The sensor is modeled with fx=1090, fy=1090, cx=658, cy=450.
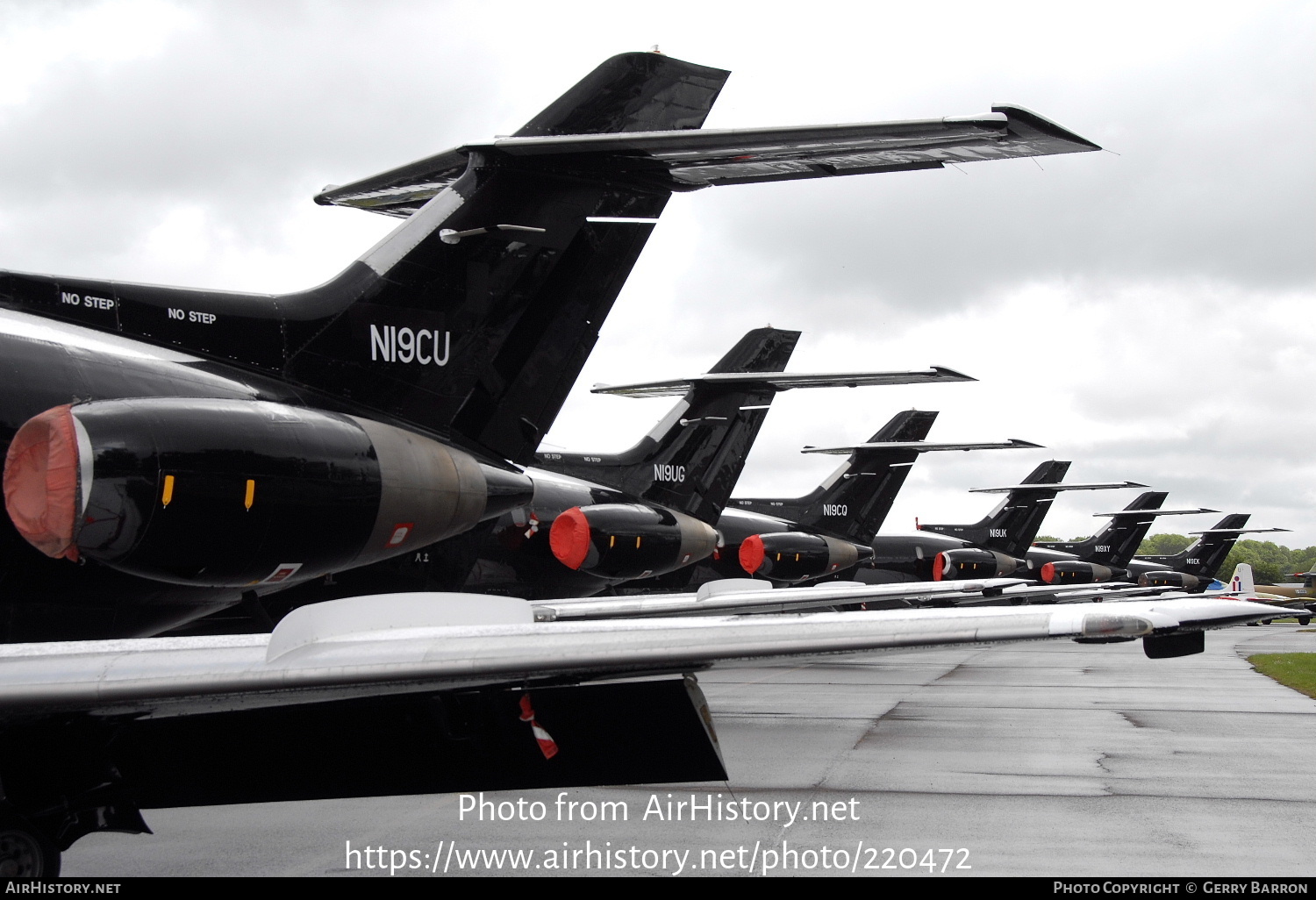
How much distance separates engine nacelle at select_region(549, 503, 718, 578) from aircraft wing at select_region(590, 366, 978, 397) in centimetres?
351

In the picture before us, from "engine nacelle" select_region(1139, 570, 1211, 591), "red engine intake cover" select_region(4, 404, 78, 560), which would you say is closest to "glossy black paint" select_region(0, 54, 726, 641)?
"red engine intake cover" select_region(4, 404, 78, 560)

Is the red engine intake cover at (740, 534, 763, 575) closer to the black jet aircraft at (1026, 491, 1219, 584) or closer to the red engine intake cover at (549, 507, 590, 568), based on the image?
the red engine intake cover at (549, 507, 590, 568)

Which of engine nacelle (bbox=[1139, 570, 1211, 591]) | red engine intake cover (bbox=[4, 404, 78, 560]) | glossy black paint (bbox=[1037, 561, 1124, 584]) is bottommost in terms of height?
engine nacelle (bbox=[1139, 570, 1211, 591])

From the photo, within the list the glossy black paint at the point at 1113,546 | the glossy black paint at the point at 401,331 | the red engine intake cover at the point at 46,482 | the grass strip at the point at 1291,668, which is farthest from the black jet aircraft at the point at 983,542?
the red engine intake cover at the point at 46,482

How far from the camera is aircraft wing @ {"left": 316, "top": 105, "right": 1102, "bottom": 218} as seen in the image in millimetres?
5270

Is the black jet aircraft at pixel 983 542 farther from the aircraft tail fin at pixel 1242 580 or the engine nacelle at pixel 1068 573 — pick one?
the aircraft tail fin at pixel 1242 580

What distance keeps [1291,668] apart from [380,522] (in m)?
18.7

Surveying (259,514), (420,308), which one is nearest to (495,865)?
(259,514)

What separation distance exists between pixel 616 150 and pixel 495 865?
4.54 m

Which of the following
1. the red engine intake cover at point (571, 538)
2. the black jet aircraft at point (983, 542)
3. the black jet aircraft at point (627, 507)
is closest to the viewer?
the black jet aircraft at point (627, 507)

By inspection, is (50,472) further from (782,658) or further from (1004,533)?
(1004,533)

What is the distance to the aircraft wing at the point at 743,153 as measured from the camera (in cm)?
527

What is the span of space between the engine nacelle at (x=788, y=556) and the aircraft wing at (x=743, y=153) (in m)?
11.5

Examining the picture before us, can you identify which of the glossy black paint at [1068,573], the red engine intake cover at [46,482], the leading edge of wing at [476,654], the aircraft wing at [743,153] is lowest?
the glossy black paint at [1068,573]
